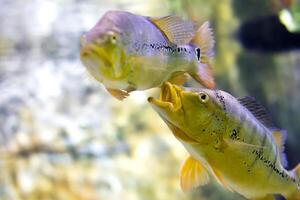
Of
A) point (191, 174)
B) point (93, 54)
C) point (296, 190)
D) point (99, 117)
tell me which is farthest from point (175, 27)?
point (99, 117)

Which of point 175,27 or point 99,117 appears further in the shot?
point 99,117

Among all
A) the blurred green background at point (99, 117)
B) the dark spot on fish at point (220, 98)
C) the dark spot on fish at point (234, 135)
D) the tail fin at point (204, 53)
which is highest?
the tail fin at point (204, 53)

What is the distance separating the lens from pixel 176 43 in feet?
2.82

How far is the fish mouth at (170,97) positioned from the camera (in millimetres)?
809

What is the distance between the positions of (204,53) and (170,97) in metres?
0.14

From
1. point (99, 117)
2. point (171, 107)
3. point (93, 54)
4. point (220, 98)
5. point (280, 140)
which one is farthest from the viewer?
point (99, 117)

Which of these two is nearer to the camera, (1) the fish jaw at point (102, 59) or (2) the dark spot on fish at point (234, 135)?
(1) the fish jaw at point (102, 59)

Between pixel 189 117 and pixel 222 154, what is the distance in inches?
4.8

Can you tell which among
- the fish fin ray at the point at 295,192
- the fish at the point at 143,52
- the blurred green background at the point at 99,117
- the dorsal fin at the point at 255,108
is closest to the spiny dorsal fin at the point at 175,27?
the fish at the point at 143,52

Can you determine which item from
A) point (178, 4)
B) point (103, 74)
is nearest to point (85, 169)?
point (178, 4)

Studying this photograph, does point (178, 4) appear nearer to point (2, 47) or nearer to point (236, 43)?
point (236, 43)

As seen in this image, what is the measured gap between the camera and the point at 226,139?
92 cm

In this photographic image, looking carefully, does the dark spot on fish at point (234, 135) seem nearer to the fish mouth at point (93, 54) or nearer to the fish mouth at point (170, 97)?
the fish mouth at point (170, 97)

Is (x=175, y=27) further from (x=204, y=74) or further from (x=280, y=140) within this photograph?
(x=280, y=140)
